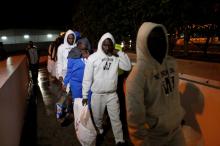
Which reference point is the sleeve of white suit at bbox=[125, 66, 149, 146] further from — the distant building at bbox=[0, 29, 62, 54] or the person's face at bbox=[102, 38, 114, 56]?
the distant building at bbox=[0, 29, 62, 54]

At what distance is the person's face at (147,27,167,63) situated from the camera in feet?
9.43

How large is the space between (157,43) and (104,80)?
2609mm

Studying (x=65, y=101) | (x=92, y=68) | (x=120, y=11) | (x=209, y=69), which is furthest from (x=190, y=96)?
(x=120, y=11)

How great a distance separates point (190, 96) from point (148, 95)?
2.03m

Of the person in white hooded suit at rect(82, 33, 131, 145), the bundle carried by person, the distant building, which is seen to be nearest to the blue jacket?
the person in white hooded suit at rect(82, 33, 131, 145)

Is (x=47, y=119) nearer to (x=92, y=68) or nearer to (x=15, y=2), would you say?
(x=92, y=68)

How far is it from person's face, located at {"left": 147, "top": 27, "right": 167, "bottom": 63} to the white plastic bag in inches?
111

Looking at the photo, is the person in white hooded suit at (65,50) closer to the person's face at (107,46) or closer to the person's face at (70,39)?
the person's face at (70,39)

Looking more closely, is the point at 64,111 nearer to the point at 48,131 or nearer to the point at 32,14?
the point at 48,131

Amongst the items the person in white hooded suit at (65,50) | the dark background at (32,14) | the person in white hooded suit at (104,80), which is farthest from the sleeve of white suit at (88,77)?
the dark background at (32,14)

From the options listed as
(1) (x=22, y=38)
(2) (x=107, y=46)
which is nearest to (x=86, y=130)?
(2) (x=107, y=46)

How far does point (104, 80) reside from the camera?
5418mm

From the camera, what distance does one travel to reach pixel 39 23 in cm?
5500

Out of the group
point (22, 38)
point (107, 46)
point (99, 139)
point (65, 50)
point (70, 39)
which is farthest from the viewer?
point (22, 38)
